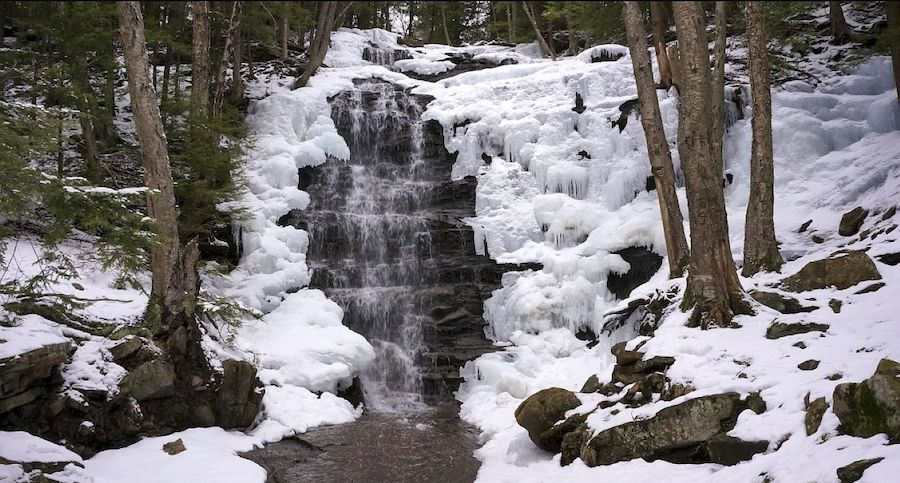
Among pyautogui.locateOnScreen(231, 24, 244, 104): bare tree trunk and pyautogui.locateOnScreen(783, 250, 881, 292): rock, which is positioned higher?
pyautogui.locateOnScreen(231, 24, 244, 104): bare tree trunk

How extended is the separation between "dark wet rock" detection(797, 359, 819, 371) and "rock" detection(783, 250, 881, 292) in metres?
2.21

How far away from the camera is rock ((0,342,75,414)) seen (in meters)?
6.21

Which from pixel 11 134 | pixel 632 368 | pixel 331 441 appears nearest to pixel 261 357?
pixel 331 441

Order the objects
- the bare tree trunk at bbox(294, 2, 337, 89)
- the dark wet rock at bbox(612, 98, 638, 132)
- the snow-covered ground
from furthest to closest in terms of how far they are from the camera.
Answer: the bare tree trunk at bbox(294, 2, 337, 89)
the dark wet rock at bbox(612, 98, 638, 132)
the snow-covered ground

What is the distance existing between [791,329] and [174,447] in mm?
6965

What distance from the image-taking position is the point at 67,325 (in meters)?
7.62

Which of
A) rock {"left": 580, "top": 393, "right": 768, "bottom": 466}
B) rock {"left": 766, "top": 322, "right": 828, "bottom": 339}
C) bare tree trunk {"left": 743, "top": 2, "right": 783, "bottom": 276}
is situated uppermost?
bare tree trunk {"left": 743, "top": 2, "right": 783, "bottom": 276}

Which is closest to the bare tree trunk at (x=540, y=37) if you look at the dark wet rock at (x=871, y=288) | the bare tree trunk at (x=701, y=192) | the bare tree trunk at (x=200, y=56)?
the bare tree trunk at (x=200, y=56)

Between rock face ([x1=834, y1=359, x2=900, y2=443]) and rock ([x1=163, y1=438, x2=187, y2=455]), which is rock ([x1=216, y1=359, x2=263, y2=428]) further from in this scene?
rock face ([x1=834, y1=359, x2=900, y2=443])

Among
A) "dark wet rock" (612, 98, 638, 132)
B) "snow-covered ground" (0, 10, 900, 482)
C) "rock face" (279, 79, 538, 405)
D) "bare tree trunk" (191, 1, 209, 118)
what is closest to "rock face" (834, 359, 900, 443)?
"snow-covered ground" (0, 10, 900, 482)

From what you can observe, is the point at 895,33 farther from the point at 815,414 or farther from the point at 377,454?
the point at 377,454

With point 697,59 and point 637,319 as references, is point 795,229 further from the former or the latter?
point 697,59

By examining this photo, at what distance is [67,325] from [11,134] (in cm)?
265

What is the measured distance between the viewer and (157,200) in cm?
Result: 816
